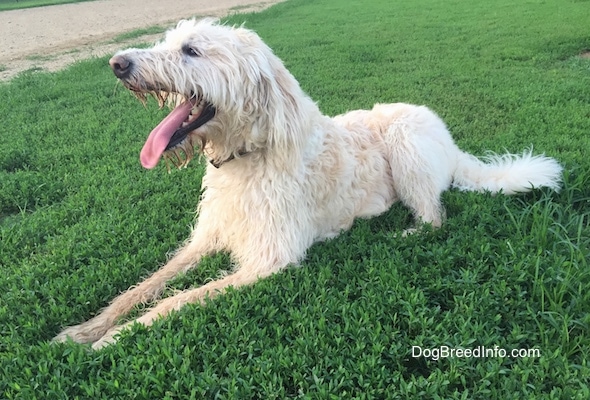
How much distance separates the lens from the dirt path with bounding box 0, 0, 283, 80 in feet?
49.7

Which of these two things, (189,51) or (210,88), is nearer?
(210,88)

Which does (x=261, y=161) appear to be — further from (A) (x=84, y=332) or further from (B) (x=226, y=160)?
(A) (x=84, y=332)

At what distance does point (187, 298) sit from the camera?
3189 mm

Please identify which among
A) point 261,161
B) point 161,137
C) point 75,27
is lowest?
point 261,161

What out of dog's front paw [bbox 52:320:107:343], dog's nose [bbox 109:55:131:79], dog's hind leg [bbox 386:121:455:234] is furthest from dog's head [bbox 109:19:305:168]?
dog's hind leg [bbox 386:121:455:234]

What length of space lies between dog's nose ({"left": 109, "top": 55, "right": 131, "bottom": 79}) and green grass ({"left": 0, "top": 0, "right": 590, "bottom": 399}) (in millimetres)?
1478

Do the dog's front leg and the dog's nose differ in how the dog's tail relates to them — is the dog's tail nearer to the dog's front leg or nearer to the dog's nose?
the dog's front leg

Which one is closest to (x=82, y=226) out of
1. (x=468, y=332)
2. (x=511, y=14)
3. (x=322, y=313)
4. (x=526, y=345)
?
(x=322, y=313)

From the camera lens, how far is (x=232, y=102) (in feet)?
10.1

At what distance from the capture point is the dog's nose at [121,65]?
293cm

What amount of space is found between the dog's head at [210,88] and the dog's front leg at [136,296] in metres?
0.83

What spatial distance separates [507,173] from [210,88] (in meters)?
2.79

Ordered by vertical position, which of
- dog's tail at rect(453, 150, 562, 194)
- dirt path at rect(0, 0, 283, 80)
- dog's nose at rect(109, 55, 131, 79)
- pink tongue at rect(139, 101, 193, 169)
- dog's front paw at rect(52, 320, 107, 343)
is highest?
dirt path at rect(0, 0, 283, 80)

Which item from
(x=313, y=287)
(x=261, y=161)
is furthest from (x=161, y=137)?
(x=313, y=287)
